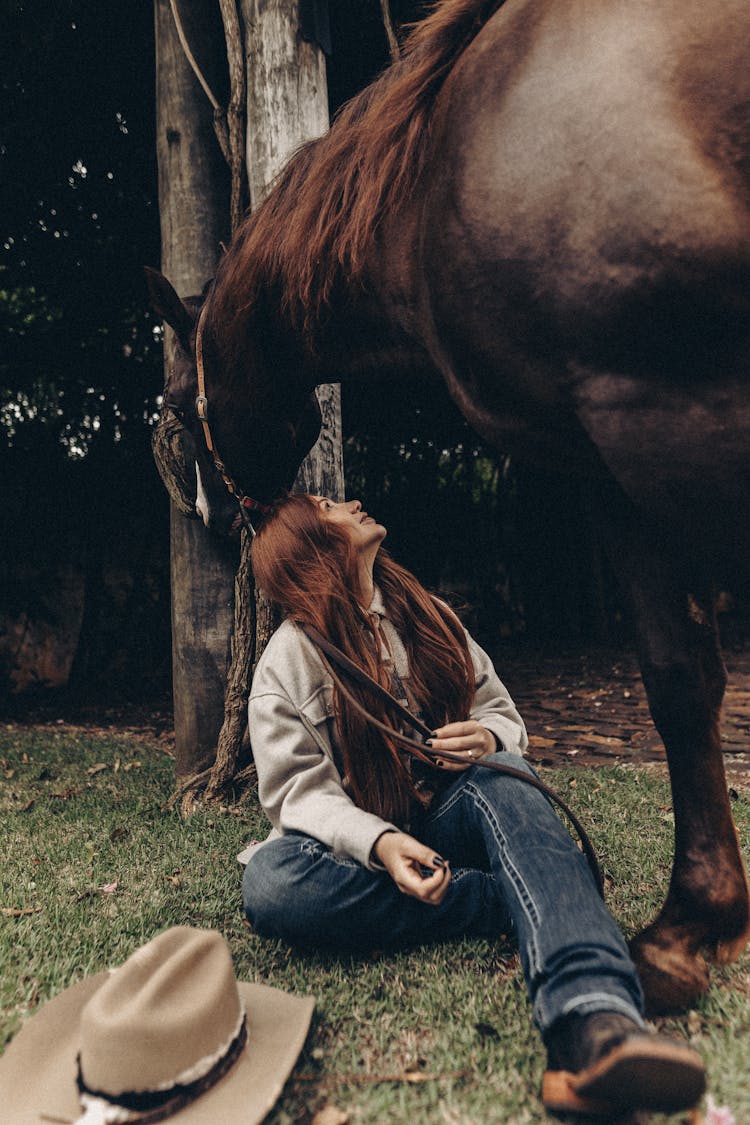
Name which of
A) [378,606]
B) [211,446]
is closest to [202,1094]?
[378,606]

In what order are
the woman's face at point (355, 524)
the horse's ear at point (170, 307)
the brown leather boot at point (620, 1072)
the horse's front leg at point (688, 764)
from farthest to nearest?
the horse's ear at point (170, 307)
the woman's face at point (355, 524)
the horse's front leg at point (688, 764)
the brown leather boot at point (620, 1072)

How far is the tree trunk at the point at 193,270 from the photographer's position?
3201 millimetres

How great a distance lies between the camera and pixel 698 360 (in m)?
1.34

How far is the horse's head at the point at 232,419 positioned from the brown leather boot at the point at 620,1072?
193 cm

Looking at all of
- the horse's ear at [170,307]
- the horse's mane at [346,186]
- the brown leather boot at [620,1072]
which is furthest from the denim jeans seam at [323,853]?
the horse's ear at [170,307]

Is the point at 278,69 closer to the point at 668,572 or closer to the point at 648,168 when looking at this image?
the point at 648,168

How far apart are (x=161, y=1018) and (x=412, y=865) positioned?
60 centimetres

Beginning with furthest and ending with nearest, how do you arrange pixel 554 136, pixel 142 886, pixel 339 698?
pixel 142 886
pixel 339 698
pixel 554 136

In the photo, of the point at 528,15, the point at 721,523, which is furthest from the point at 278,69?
the point at 721,523

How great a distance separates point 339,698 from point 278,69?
246 centimetres

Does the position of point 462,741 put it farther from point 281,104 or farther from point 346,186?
point 281,104

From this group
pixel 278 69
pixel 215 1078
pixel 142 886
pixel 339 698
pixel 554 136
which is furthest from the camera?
pixel 278 69

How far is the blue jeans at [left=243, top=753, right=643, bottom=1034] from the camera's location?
1.41m

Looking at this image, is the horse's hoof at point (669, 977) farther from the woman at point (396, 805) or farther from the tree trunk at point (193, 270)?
the tree trunk at point (193, 270)
